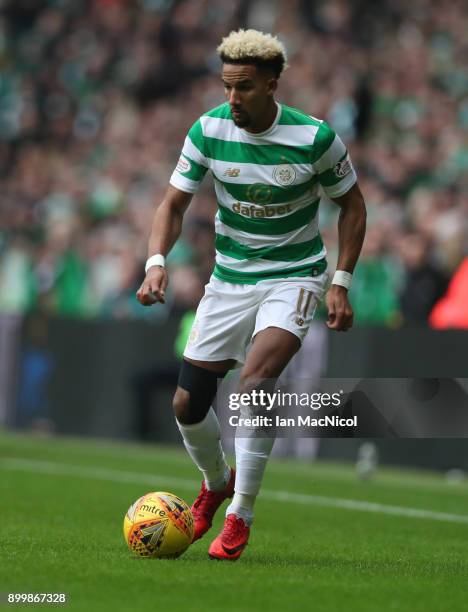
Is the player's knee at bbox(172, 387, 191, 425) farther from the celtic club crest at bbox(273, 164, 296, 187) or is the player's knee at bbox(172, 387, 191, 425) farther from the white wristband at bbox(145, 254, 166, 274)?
the celtic club crest at bbox(273, 164, 296, 187)

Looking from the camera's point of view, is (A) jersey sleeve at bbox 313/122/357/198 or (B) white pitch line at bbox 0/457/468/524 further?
(B) white pitch line at bbox 0/457/468/524

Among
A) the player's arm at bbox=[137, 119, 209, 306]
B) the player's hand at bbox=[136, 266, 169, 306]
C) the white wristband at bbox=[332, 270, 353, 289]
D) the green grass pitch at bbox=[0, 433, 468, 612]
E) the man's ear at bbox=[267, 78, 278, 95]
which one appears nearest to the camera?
the green grass pitch at bbox=[0, 433, 468, 612]

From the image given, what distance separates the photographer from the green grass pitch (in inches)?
235

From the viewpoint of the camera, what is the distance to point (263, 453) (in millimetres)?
7320

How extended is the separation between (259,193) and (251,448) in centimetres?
125

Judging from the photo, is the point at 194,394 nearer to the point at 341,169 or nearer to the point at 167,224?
the point at 167,224

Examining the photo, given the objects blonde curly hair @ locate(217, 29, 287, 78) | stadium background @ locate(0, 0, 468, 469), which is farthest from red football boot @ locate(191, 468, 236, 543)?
stadium background @ locate(0, 0, 468, 469)

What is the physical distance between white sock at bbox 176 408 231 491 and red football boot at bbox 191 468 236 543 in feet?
0.09

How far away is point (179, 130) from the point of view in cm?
2141

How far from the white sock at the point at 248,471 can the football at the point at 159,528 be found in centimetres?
24

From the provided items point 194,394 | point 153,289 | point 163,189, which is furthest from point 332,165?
point 163,189

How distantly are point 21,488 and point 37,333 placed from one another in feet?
23.8

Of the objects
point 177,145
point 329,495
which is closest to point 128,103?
point 177,145

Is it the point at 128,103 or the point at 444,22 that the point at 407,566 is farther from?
the point at 128,103
